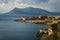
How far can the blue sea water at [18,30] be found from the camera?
3.31 meters

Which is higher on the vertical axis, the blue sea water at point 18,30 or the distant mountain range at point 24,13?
the distant mountain range at point 24,13

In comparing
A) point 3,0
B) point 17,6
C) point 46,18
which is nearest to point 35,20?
point 46,18

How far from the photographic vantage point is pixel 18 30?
3383 millimetres

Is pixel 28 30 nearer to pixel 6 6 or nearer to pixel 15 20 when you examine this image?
pixel 15 20

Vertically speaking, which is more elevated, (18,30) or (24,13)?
(24,13)

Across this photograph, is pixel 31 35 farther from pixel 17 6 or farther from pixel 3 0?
pixel 3 0

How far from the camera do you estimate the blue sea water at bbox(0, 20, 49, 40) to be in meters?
3.31

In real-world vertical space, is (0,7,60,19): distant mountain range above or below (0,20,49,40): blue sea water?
above

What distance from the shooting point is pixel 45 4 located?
3.45 meters

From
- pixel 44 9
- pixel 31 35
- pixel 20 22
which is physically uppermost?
pixel 44 9

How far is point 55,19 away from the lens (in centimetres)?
332

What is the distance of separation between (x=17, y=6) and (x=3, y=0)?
30cm

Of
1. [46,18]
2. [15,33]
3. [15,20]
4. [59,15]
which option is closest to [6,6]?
[15,20]

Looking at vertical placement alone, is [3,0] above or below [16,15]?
above
